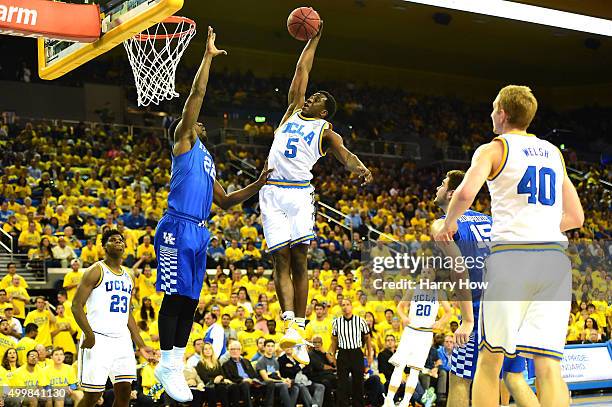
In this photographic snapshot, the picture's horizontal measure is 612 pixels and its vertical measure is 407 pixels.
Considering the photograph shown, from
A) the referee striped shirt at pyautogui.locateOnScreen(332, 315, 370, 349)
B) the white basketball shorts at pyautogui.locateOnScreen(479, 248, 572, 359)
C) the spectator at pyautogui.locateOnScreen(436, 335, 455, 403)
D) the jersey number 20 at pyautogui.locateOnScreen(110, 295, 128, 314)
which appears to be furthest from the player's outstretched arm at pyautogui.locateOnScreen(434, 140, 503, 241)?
the spectator at pyautogui.locateOnScreen(436, 335, 455, 403)

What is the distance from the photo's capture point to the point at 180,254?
7223 mm

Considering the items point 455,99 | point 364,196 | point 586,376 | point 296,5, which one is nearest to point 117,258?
point 586,376

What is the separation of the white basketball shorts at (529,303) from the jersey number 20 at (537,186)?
0.33m

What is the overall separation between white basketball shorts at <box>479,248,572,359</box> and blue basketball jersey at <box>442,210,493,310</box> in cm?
180

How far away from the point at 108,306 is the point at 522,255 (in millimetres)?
5031

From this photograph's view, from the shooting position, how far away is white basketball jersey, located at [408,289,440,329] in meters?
11.7

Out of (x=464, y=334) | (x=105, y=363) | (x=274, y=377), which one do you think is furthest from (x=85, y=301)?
(x=274, y=377)

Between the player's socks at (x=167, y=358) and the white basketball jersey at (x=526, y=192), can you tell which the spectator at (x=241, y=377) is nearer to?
the player's socks at (x=167, y=358)

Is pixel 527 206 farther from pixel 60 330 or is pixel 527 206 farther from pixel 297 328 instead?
pixel 60 330

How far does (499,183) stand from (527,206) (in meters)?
0.23

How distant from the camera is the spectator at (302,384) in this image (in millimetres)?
13930

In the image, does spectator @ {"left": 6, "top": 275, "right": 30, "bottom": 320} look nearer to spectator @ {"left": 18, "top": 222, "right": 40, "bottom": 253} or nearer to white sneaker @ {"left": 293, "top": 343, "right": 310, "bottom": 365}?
spectator @ {"left": 18, "top": 222, "right": 40, "bottom": 253}

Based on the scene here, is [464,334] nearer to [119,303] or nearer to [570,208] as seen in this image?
[570,208]

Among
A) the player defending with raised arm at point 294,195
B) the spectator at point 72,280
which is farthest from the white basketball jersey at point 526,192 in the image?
the spectator at point 72,280
